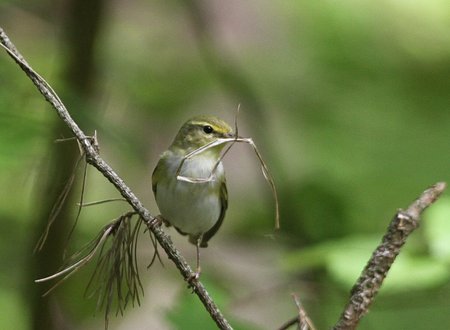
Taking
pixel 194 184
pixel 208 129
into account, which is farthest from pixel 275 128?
pixel 194 184

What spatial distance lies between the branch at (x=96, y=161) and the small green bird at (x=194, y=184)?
1265mm

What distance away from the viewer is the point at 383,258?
1.16 meters

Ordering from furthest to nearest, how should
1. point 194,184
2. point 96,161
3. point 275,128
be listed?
point 275,128
point 194,184
point 96,161

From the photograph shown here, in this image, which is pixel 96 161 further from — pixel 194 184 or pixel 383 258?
pixel 194 184

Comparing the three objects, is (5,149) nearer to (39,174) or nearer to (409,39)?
(39,174)

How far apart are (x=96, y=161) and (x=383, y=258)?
45cm

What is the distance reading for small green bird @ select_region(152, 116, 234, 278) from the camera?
2539 mm

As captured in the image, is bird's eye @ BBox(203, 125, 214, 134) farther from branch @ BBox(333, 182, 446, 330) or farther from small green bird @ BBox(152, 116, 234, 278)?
branch @ BBox(333, 182, 446, 330)

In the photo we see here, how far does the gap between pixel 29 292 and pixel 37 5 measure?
138 cm

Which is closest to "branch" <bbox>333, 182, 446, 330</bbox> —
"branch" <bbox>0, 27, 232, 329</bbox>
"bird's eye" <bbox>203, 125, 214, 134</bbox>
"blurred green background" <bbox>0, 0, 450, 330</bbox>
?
"branch" <bbox>0, 27, 232, 329</bbox>

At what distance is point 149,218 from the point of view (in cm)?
115

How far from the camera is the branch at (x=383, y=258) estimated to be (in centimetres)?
115

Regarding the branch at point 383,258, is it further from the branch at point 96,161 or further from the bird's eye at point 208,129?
the bird's eye at point 208,129

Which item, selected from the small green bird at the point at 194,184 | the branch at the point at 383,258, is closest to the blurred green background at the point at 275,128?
the small green bird at the point at 194,184
